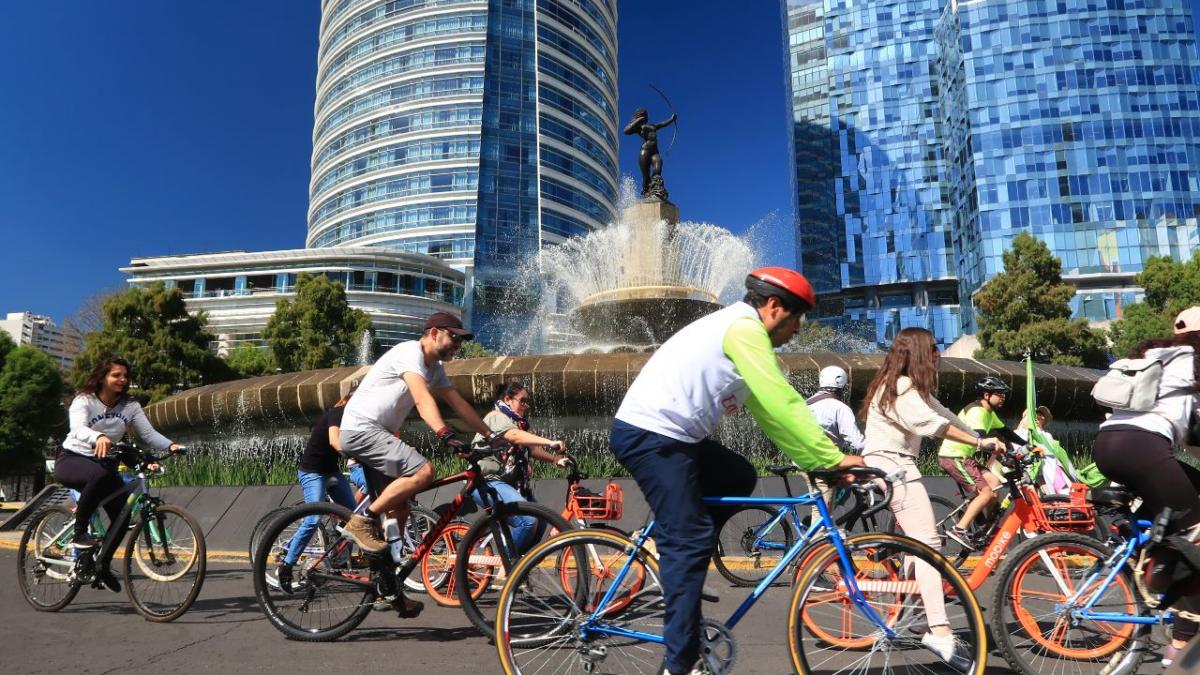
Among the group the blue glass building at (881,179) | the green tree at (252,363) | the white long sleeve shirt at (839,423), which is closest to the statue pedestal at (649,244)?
the white long sleeve shirt at (839,423)

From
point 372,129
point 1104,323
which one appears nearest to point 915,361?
point 1104,323

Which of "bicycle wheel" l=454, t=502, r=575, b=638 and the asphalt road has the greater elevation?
"bicycle wheel" l=454, t=502, r=575, b=638

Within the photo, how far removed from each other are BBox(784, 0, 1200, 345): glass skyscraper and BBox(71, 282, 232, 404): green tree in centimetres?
6615

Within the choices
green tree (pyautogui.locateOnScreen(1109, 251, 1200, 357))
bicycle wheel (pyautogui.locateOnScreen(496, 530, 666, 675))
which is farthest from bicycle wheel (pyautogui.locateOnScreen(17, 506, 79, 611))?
green tree (pyautogui.locateOnScreen(1109, 251, 1200, 357))

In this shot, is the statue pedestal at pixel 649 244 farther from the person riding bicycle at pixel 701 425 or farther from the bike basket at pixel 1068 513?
the person riding bicycle at pixel 701 425

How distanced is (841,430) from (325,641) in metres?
3.89

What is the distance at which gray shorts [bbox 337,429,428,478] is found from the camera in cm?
416

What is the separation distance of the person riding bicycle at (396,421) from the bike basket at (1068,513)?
9.74 feet

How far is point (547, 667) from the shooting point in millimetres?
2918

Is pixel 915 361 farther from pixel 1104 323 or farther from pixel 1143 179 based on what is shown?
pixel 1143 179

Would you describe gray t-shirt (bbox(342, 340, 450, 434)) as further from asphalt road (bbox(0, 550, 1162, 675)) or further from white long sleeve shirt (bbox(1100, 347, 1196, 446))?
white long sleeve shirt (bbox(1100, 347, 1196, 446))

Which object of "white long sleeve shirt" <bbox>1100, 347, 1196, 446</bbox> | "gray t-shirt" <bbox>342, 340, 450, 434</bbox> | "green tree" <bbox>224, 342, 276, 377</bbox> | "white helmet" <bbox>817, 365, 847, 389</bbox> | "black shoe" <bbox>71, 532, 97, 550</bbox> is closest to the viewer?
"white long sleeve shirt" <bbox>1100, 347, 1196, 446</bbox>

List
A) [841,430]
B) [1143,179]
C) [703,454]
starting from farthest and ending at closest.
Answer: [1143,179]
[841,430]
[703,454]

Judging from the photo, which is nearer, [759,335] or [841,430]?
[759,335]
